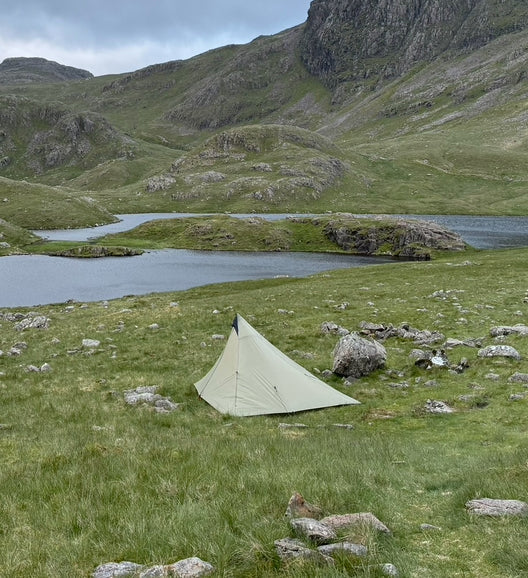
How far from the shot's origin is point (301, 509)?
7.54 metres

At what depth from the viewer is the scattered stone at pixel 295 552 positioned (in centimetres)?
581

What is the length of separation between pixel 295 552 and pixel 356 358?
16680 mm

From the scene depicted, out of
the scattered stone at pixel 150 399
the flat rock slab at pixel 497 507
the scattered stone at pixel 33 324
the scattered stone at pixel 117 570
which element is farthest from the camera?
the scattered stone at pixel 33 324

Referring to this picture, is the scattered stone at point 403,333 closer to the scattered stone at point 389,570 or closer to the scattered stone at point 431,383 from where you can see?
the scattered stone at point 431,383

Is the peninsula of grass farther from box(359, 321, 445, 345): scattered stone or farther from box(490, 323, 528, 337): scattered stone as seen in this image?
box(490, 323, 528, 337): scattered stone

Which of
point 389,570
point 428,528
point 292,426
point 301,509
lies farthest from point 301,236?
point 389,570

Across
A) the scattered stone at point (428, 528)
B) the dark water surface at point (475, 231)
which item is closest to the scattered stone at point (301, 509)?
the scattered stone at point (428, 528)

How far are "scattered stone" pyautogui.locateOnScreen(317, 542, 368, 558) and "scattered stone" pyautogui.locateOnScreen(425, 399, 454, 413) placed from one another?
1239 centimetres

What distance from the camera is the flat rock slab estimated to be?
24.2 ft

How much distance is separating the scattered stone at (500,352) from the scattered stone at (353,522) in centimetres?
1775

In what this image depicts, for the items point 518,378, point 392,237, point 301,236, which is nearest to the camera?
point 518,378

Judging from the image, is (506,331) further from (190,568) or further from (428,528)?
(190,568)

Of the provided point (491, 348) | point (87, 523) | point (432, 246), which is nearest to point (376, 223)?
point (432, 246)

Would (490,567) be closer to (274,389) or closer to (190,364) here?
(274,389)
